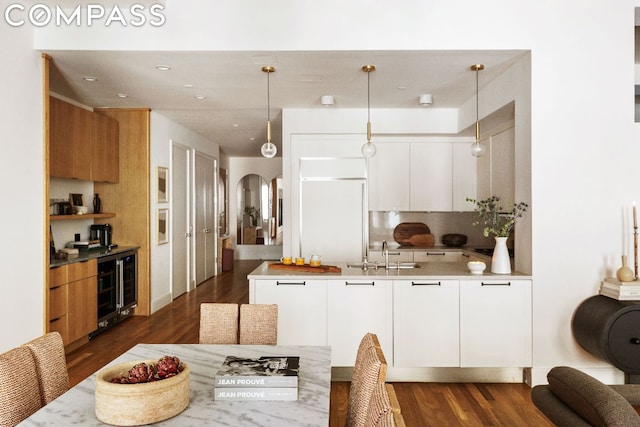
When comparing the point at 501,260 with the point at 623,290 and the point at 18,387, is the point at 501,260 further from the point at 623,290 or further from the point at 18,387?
the point at 18,387

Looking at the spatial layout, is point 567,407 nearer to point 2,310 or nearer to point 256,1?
point 256,1

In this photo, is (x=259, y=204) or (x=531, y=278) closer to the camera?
(x=531, y=278)

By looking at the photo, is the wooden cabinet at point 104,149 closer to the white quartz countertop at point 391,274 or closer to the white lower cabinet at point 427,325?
the white quartz countertop at point 391,274

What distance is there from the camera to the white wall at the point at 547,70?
3.66m

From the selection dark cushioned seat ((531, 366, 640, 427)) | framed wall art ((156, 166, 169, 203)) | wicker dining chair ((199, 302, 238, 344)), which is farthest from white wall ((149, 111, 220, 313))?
dark cushioned seat ((531, 366, 640, 427))

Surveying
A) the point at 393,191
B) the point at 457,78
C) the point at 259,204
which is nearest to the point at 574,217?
the point at 457,78

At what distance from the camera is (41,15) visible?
11.8 ft

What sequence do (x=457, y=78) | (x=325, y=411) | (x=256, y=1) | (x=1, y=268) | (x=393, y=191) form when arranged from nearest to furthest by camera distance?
(x=325, y=411), (x=1, y=268), (x=256, y=1), (x=457, y=78), (x=393, y=191)

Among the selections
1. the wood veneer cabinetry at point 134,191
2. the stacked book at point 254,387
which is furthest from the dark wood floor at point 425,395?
the stacked book at point 254,387

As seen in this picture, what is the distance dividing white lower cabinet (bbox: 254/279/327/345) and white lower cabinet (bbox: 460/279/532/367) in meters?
1.14

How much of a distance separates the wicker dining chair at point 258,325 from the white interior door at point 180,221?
4.76 m

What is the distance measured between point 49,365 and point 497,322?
312cm

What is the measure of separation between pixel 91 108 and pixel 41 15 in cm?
250

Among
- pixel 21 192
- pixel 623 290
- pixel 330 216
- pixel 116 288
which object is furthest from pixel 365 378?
pixel 116 288
